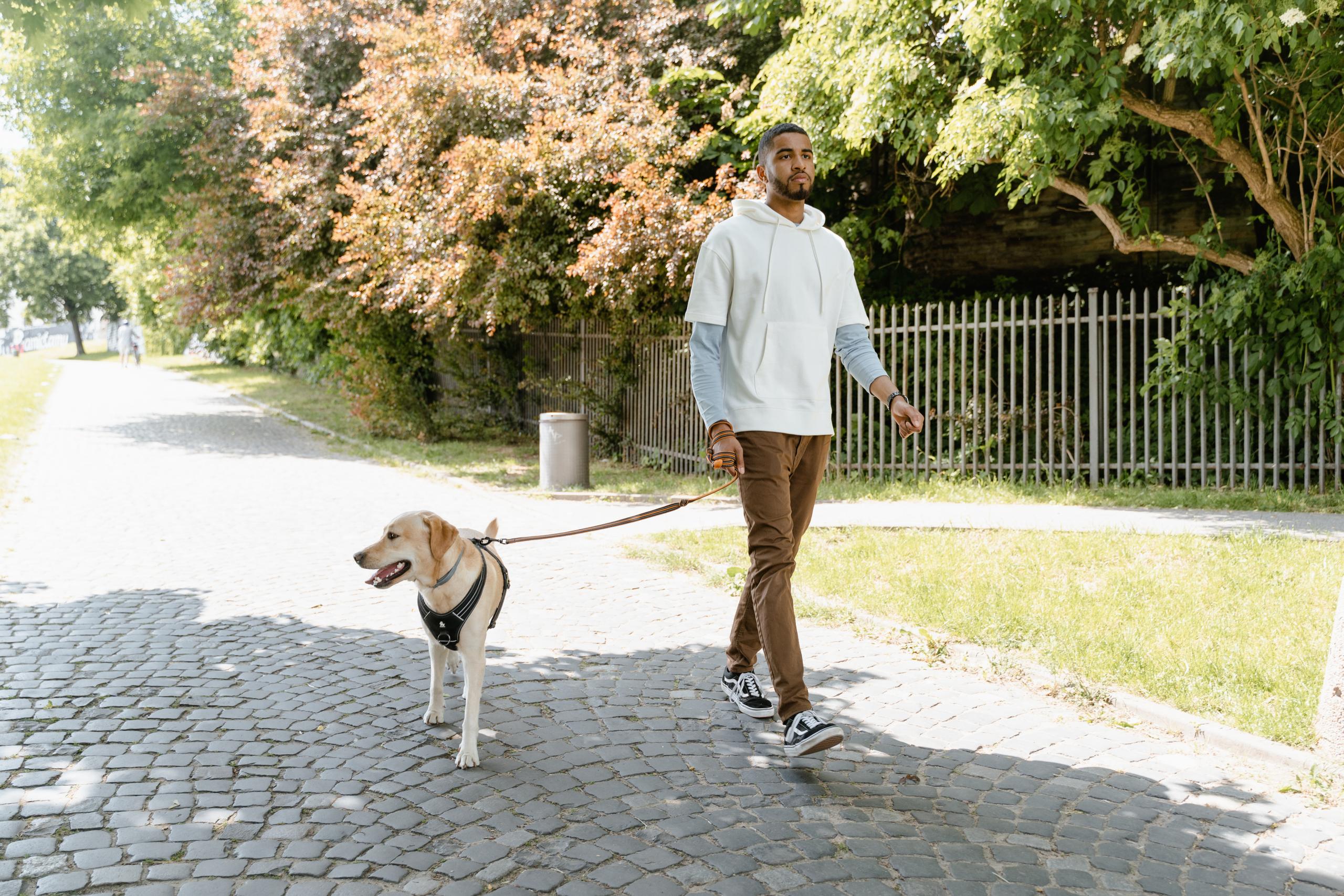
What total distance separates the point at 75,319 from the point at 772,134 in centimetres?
8786

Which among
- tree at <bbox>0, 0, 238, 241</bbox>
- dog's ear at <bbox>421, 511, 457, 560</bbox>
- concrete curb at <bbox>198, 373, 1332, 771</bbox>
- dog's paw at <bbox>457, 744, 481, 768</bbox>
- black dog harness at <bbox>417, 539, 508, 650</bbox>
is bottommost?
concrete curb at <bbox>198, 373, 1332, 771</bbox>

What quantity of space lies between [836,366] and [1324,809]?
9.57 meters

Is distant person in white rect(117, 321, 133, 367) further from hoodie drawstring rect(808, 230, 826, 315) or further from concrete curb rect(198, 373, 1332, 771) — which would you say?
hoodie drawstring rect(808, 230, 826, 315)

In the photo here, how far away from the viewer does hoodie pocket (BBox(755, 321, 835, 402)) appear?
4332 millimetres

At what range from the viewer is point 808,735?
4.11 metres

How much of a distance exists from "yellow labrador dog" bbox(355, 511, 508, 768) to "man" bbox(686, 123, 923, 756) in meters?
1.07

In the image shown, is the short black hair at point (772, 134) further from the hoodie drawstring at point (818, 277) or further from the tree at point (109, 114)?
the tree at point (109, 114)

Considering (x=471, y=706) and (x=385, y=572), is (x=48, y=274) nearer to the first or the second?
(x=385, y=572)

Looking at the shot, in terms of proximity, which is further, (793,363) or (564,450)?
(564,450)

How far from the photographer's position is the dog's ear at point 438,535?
4246 mm

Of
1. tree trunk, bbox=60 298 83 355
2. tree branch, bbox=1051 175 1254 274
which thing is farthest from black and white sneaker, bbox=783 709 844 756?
tree trunk, bbox=60 298 83 355

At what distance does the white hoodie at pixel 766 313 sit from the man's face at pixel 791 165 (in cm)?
10

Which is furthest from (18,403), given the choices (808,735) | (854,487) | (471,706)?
(808,735)

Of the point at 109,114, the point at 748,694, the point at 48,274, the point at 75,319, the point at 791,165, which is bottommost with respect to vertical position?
the point at 748,694
